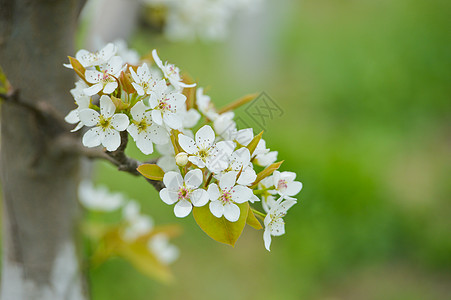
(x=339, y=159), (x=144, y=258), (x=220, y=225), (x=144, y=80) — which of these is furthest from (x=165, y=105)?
(x=339, y=159)

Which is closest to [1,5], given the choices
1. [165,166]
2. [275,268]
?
[165,166]

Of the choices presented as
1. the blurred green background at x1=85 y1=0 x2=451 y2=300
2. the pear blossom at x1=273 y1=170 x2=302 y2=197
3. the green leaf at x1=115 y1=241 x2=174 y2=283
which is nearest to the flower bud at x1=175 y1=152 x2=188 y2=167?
the pear blossom at x1=273 y1=170 x2=302 y2=197

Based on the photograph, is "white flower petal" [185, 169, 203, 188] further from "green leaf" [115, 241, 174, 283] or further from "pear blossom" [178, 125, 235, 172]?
"green leaf" [115, 241, 174, 283]

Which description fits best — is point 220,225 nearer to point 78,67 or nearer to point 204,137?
point 204,137

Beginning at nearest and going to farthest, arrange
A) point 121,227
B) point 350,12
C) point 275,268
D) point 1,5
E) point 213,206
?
point 213,206
point 1,5
point 121,227
point 275,268
point 350,12

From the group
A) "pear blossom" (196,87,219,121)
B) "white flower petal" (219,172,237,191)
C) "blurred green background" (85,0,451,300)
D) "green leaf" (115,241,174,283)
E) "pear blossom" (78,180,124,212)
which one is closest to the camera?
"white flower petal" (219,172,237,191)

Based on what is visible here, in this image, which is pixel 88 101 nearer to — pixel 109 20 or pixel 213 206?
pixel 213 206

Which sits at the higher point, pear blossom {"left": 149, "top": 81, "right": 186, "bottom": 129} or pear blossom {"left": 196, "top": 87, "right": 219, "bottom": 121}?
pear blossom {"left": 149, "top": 81, "right": 186, "bottom": 129}
